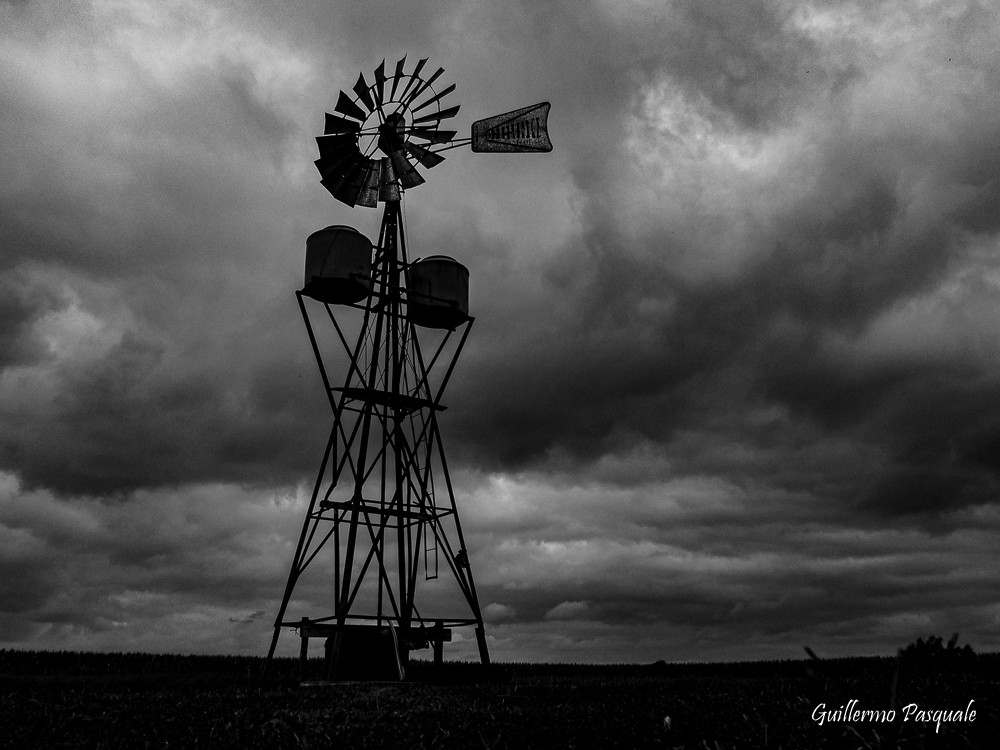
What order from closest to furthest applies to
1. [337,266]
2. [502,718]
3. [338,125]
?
[502,718]
[337,266]
[338,125]

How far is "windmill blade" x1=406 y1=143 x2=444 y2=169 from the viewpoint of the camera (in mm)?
27719

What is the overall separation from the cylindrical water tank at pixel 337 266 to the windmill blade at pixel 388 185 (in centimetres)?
209

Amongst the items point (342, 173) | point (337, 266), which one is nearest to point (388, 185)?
point (342, 173)

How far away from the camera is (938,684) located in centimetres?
1334

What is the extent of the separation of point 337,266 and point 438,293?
3.61 meters

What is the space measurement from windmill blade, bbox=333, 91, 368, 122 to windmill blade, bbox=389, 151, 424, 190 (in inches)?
60.2

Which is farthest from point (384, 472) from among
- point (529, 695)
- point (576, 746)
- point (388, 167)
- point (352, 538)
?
point (576, 746)

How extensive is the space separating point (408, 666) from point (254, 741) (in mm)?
13500

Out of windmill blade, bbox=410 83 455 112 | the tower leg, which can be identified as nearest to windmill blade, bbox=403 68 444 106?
windmill blade, bbox=410 83 455 112

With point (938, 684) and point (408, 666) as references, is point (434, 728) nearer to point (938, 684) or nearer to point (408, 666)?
point (938, 684)

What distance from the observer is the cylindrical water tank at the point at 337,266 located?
1011 inches

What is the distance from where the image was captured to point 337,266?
2572 cm

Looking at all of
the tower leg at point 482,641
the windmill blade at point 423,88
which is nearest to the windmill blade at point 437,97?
the windmill blade at point 423,88

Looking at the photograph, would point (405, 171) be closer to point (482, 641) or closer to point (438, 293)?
point (438, 293)
